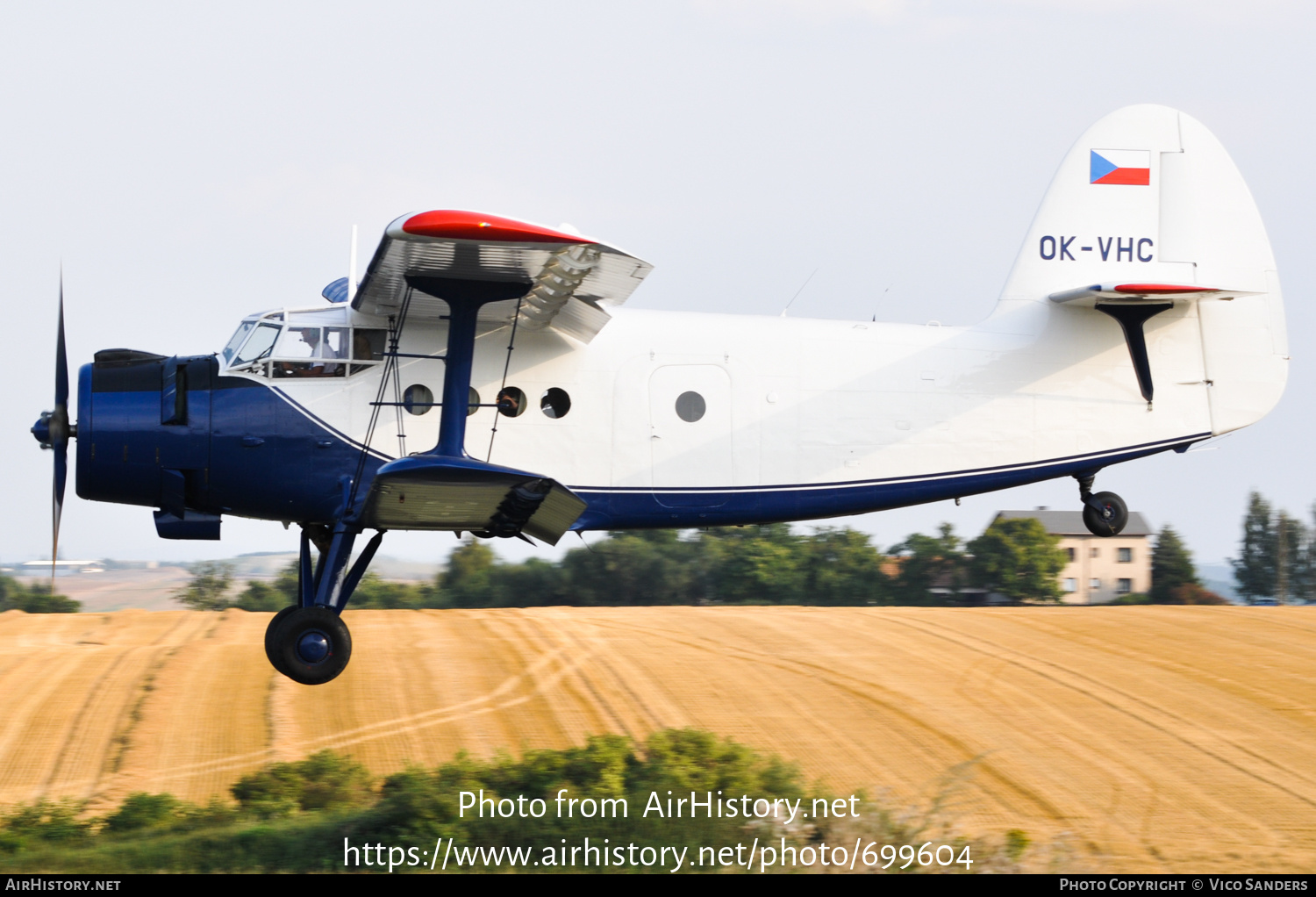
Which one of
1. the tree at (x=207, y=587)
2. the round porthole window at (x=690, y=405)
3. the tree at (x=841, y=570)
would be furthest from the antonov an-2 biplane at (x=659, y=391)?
the tree at (x=841, y=570)

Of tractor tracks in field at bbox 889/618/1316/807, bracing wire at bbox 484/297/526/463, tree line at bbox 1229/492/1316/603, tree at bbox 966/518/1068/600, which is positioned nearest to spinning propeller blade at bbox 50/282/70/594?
bracing wire at bbox 484/297/526/463

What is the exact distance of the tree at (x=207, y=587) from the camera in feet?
133

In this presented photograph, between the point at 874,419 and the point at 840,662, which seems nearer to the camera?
the point at 874,419

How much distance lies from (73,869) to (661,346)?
6.12 meters

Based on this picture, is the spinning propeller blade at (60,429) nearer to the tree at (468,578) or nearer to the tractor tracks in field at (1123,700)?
the tractor tracks in field at (1123,700)

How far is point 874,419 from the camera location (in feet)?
33.5

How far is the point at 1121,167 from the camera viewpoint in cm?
1145

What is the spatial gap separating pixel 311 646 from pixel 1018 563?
41581 millimetres

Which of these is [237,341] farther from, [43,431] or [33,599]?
[33,599]

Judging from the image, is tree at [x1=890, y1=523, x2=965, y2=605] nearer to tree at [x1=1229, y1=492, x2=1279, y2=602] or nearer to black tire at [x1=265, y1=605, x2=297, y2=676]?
tree at [x1=1229, y1=492, x2=1279, y2=602]

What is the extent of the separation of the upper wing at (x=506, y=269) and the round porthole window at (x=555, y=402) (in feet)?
1.61

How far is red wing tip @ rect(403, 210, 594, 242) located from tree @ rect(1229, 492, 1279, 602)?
201 feet
